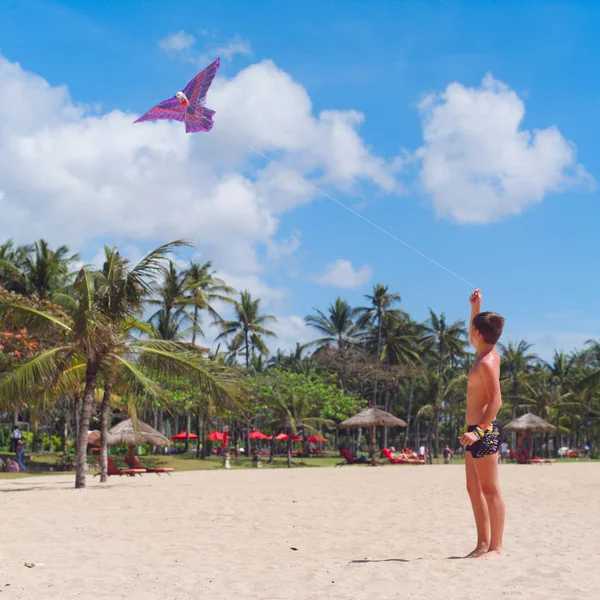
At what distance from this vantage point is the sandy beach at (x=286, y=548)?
4.98 m

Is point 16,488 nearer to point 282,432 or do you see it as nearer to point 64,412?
point 64,412

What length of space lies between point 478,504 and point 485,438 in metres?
0.56

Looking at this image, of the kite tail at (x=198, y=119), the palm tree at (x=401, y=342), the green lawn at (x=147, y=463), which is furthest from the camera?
the palm tree at (x=401, y=342)

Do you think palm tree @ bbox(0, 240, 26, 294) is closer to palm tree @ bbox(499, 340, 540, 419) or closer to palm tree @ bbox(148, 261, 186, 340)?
palm tree @ bbox(148, 261, 186, 340)

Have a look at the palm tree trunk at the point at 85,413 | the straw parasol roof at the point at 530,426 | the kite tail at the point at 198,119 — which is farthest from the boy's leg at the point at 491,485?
the straw parasol roof at the point at 530,426

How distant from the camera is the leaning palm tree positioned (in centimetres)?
1407

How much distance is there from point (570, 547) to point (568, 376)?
5410cm

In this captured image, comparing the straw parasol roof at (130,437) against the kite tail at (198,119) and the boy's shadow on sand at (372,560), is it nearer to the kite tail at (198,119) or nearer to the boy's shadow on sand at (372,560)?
the kite tail at (198,119)

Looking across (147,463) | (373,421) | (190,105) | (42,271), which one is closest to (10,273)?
(42,271)

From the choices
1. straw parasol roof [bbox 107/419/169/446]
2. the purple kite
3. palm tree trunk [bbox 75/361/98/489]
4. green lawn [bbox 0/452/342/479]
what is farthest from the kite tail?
green lawn [bbox 0/452/342/479]

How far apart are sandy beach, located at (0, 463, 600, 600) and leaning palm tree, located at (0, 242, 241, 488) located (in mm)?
2368

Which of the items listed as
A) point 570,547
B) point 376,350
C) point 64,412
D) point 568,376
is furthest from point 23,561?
point 568,376

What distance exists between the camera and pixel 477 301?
6.21 m

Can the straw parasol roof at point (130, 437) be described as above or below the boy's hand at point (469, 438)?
below
